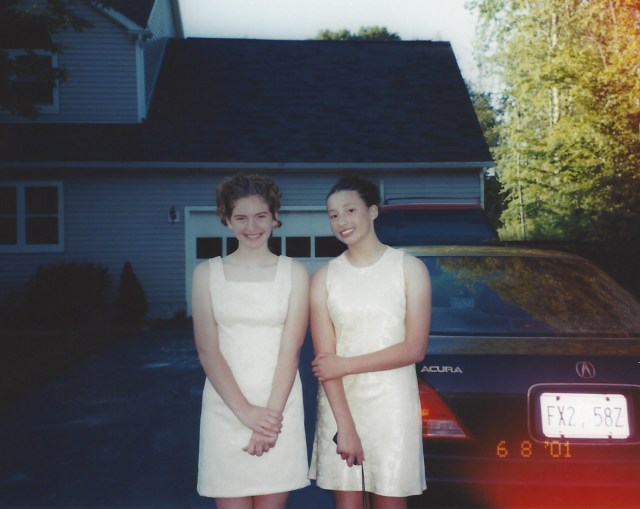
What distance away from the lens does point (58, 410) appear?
703 cm

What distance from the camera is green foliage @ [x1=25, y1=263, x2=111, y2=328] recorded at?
14.0 meters

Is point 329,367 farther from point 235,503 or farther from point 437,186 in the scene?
point 437,186

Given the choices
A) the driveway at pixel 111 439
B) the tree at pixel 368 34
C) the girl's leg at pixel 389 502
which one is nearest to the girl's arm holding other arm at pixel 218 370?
the girl's leg at pixel 389 502

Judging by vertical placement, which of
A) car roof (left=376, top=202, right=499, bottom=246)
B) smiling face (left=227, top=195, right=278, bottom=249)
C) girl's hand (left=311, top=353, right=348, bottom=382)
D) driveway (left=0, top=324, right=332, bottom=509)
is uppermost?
car roof (left=376, top=202, right=499, bottom=246)

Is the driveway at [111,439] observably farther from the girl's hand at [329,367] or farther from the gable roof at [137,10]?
the gable roof at [137,10]

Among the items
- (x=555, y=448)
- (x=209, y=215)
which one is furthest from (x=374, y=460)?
(x=209, y=215)

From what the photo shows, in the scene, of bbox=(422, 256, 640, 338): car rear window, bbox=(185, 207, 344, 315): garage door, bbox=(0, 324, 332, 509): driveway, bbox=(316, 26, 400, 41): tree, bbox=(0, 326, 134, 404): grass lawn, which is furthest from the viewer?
bbox=(316, 26, 400, 41): tree

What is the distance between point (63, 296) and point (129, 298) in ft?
4.06

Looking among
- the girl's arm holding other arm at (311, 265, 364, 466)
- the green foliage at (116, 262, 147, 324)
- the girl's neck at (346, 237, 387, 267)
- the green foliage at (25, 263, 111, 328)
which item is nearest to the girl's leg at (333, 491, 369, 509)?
the girl's arm holding other arm at (311, 265, 364, 466)

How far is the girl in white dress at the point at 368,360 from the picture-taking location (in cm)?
259

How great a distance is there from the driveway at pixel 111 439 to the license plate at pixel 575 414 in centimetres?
196

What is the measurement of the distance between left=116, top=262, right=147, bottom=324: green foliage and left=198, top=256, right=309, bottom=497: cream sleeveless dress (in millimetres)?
12230

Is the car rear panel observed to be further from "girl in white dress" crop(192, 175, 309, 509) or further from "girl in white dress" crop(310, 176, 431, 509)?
"girl in white dress" crop(192, 175, 309, 509)

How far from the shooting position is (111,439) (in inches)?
235
